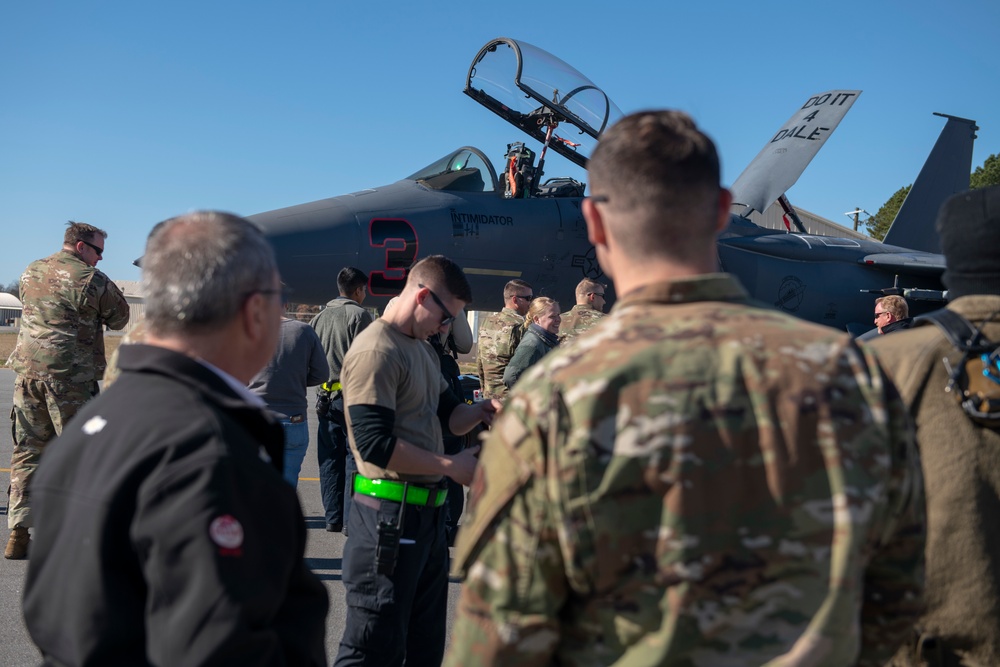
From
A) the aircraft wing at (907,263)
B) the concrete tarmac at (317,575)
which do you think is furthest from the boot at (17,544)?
the aircraft wing at (907,263)

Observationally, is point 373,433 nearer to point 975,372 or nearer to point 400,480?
point 400,480

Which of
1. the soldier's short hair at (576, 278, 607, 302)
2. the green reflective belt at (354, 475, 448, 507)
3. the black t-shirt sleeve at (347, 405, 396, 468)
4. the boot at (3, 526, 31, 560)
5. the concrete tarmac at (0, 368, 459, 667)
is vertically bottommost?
the concrete tarmac at (0, 368, 459, 667)

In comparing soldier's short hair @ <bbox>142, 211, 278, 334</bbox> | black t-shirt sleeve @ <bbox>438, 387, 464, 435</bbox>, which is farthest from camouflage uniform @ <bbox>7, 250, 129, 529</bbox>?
soldier's short hair @ <bbox>142, 211, 278, 334</bbox>

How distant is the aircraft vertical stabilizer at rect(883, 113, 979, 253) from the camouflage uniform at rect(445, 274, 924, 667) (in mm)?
14273

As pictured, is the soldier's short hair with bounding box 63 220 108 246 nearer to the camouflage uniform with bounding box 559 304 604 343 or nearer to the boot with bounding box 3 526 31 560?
the boot with bounding box 3 526 31 560

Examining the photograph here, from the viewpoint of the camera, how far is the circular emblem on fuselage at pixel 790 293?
10.2 meters

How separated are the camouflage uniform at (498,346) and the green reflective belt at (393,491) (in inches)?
146

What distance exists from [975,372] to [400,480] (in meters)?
2.09

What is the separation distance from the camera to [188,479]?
138 centimetres

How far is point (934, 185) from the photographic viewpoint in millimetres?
15062

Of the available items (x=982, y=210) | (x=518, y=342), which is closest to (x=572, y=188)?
(x=518, y=342)

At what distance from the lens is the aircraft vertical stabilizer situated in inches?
573

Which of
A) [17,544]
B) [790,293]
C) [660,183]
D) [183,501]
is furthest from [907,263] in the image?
[183,501]

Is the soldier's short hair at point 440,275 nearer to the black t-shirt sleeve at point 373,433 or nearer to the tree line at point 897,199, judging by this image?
the black t-shirt sleeve at point 373,433
